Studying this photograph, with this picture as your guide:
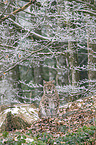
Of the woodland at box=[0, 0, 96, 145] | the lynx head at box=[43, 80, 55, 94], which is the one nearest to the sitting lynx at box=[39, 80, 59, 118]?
the lynx head at box=[43, 80, 55, 94]

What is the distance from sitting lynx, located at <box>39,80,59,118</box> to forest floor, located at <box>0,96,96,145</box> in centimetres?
19

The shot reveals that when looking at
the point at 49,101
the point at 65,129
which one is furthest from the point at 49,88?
the point at 65,129

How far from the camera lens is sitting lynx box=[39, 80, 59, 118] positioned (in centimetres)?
568

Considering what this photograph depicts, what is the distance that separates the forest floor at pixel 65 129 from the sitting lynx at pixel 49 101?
19cm

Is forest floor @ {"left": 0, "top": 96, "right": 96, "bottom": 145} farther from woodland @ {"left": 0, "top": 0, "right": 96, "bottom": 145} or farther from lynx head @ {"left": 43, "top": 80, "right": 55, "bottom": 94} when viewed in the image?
lynx head @ {"left": 43, "top": 80, "right": 55, "bottom": 94}

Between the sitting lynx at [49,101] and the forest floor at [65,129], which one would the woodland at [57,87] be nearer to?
the forest floor at [65,129]

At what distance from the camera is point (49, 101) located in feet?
18.7

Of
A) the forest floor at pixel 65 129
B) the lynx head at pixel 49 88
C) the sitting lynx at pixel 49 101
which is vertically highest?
the lynx head at pixel 49 88

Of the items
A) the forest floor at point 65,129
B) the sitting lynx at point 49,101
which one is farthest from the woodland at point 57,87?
the sitting lynx at point 49,101

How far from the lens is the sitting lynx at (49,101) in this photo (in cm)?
568

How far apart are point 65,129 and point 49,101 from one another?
3.16 ft

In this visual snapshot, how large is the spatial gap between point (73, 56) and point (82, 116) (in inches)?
90.5

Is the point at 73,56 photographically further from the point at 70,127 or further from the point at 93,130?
the point at 93,130

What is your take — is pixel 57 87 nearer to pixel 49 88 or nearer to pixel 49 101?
pixel 49 88
